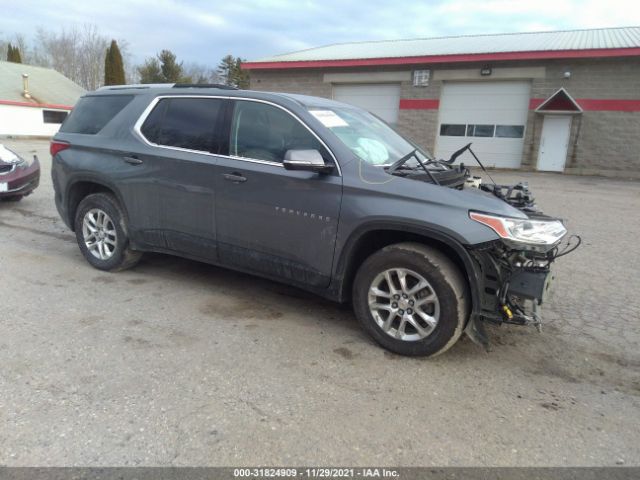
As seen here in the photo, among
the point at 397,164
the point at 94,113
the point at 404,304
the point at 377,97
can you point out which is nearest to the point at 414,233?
the point at 404,304

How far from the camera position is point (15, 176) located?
8.42 meters

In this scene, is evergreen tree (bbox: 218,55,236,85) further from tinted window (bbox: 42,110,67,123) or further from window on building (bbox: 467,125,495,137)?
window on building (bbox: 467,125,495,137)

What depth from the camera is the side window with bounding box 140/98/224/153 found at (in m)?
4.37

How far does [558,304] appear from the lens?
471 cm

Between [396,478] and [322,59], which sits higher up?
[322,59]

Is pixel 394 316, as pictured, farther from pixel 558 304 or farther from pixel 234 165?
pixel 558 304

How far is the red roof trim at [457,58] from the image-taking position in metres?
18.2

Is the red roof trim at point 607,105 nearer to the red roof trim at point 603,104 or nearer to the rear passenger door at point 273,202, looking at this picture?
the red roof trim at point 603,104

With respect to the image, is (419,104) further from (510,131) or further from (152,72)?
(152,72)

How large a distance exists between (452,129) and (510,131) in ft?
8.45

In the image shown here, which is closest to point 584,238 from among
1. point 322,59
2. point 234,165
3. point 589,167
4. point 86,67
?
point 234,165

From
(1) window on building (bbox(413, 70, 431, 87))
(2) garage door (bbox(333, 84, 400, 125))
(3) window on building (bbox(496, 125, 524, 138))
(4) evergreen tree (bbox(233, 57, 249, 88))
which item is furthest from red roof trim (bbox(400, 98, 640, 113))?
(4) evergreen tree (bbox(233, 57, 249, 88))

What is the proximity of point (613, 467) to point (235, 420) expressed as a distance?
1987 millimetres

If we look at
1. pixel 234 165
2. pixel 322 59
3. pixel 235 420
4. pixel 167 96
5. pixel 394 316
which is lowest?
pixel 235 420
